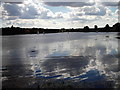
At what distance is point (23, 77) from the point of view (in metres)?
15.2

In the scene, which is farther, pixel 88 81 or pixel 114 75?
pixel 114 75

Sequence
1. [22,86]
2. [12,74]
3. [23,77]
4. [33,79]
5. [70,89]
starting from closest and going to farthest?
1. [70,89]
2. [22,86]
3. [33,79]
4. [23,77]
5. [12,74]

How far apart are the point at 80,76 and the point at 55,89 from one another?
394 cm

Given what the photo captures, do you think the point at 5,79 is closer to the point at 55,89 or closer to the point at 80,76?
the point at 55,89

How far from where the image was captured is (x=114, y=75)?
594 inches

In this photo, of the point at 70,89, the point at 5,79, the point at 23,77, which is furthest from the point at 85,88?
the point at 5,79

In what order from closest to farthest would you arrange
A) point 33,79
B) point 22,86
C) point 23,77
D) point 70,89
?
point 70,89
point 22,86
point 33,79
point 23,77

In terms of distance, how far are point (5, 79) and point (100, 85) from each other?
8069mm

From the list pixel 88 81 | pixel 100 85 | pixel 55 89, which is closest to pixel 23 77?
pixel 55 89

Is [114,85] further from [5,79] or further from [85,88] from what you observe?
[5,79]

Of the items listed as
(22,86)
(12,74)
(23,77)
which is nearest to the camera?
(22,86)

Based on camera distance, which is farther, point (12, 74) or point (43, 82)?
point (12, 74)

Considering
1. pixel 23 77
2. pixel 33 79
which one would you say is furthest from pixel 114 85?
pixel 23 77

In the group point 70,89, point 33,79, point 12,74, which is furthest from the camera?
point 12,74
